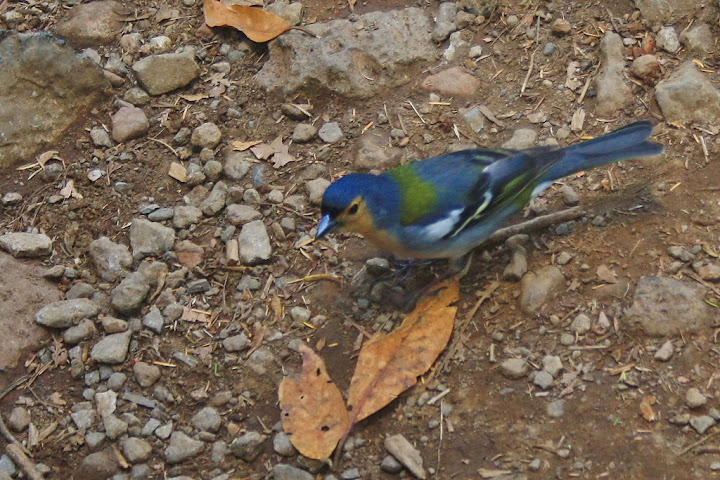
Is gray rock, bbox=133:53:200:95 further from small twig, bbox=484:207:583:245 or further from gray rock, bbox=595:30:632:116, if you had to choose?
gray rock, bbox=595:30:632:116

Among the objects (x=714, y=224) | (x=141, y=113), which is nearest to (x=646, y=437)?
(x=714, y=224)

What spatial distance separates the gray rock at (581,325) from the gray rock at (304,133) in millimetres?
2177

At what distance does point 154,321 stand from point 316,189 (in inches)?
50.9

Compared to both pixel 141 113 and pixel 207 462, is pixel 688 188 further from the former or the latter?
pixel 141 113

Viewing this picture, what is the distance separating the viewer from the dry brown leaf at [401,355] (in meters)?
3.99

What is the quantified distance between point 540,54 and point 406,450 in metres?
3.01

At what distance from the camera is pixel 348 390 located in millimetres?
4078

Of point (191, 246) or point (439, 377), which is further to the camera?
point (191, 246)

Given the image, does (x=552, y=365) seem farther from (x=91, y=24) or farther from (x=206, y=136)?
(x=91, y=24)

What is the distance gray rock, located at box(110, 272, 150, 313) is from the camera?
176 inches


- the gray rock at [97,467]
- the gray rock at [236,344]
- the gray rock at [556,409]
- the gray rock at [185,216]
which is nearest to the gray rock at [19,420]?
the gray rock at [97,467]

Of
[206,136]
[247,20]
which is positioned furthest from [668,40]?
[206,136]

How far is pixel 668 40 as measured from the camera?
5.32 meters

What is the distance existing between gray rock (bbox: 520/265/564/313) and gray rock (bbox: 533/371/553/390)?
1.38 feet
